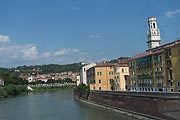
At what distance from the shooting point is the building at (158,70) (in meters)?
38.3

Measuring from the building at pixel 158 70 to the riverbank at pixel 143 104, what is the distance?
5447 millimetres

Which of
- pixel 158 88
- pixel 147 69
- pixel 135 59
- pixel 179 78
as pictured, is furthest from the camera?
pixel 135 59

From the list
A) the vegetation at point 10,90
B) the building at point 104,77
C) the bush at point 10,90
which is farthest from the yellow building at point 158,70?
the bush at point 10,90

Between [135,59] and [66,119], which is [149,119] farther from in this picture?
[135,59]

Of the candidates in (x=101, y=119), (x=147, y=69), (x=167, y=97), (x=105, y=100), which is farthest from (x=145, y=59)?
(x=167, y=97)

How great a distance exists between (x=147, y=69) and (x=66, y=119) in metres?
15.3

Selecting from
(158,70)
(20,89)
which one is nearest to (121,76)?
(158,70)

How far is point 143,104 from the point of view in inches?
1377

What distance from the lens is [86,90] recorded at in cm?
6425

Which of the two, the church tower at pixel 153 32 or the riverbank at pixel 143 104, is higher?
the church tower at pixel 153 32

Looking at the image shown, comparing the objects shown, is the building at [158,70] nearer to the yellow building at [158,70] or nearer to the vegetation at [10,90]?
the yellow building at [158,70]

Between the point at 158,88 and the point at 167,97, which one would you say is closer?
the point at 167,97

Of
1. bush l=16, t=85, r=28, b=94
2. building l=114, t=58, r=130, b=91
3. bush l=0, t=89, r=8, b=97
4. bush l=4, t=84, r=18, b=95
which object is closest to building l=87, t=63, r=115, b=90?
building l=114, t=58, r=130, b=91

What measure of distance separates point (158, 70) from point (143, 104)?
32.2 feet
